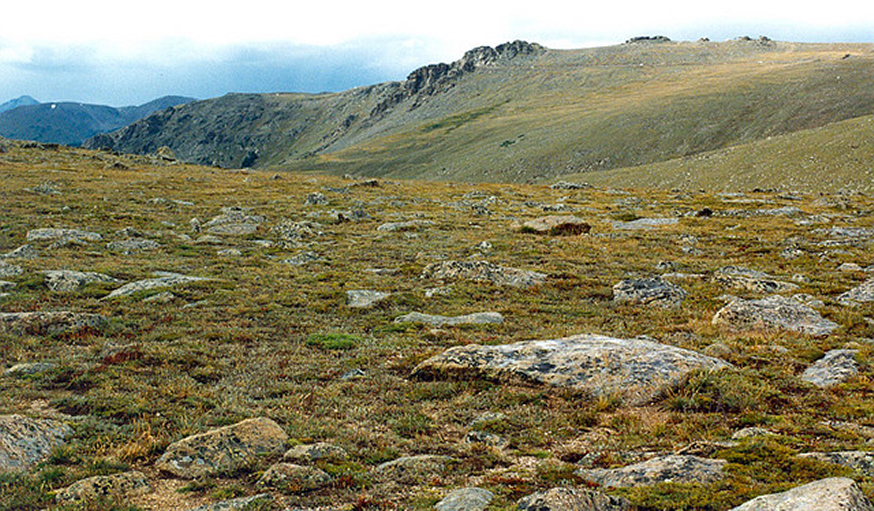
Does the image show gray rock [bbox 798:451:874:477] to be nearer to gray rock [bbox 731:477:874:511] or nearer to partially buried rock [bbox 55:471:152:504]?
gray rock [bbox 731:477:874:511]

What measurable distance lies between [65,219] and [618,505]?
50233 mm

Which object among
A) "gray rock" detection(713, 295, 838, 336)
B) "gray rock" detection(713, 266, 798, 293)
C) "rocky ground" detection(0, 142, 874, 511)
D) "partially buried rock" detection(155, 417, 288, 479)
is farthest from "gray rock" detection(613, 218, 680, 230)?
"partially buried rock" detection(155, 417, 288, 479)

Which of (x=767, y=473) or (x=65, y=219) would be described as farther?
(x=65, y=219)

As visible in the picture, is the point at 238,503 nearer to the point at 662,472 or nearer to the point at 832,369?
the point at 662,472

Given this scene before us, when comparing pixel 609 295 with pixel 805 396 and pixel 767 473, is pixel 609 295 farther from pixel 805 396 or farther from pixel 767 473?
pixel 767 473

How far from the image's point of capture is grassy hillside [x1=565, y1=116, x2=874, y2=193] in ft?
270

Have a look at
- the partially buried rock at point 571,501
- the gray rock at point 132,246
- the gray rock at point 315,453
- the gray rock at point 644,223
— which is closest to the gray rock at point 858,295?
the partially buried rock at point 571,501

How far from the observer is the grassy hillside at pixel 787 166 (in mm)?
82438

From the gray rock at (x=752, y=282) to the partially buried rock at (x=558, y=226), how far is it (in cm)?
1743

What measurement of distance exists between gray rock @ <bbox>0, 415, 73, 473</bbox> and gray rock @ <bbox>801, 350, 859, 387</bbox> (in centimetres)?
1828

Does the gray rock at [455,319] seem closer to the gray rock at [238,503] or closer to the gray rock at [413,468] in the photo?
the gray rock at [413,468]

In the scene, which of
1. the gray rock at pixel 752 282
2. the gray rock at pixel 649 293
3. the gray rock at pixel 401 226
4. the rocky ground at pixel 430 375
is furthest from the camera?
the gray rock at pixel 401 226

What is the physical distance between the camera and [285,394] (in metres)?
14.7

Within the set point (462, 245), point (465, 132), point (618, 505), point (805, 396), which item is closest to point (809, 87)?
point (465, 132)
